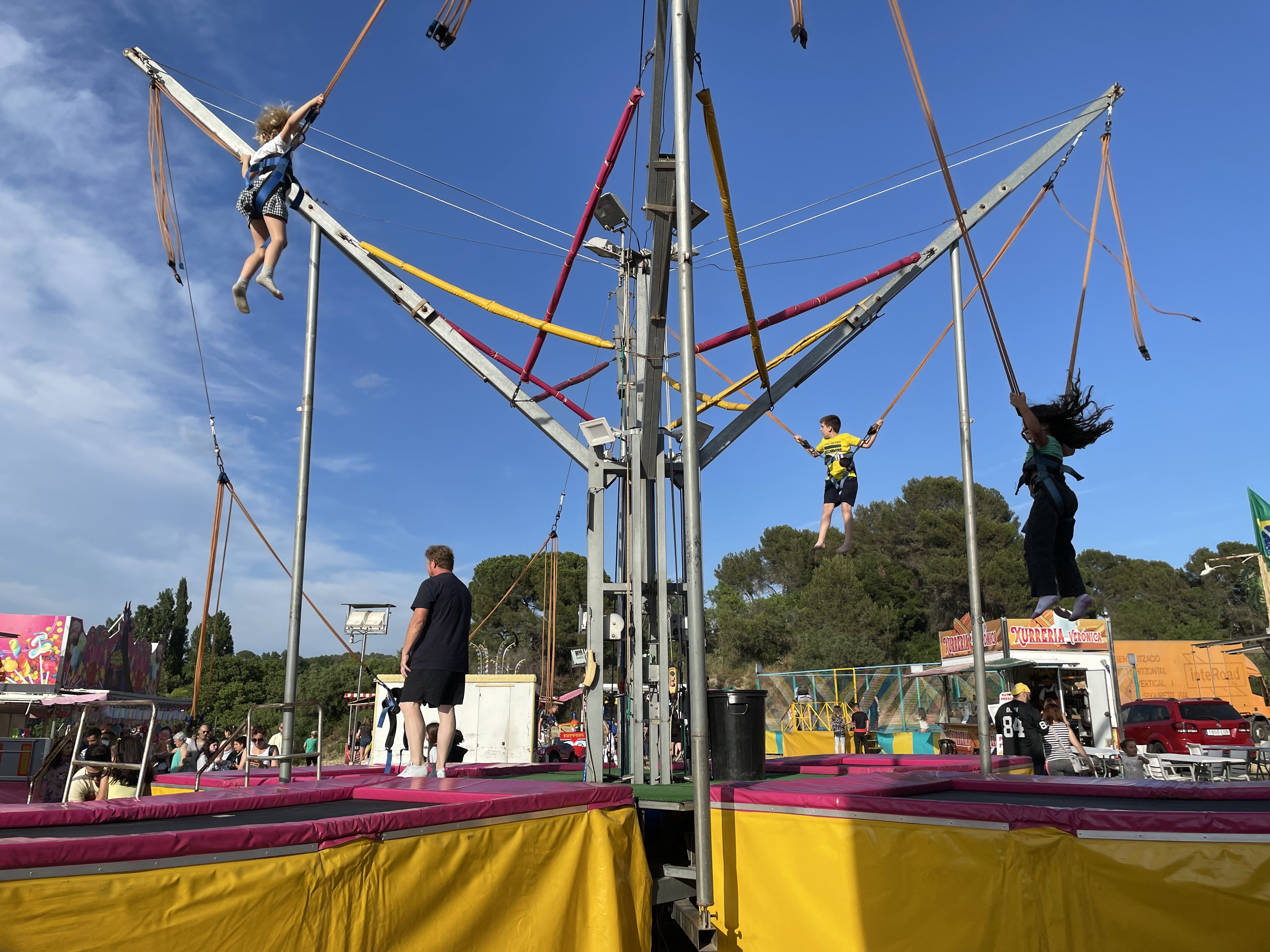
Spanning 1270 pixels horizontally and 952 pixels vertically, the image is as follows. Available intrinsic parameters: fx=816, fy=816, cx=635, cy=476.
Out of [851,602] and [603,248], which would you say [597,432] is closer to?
[603,248]

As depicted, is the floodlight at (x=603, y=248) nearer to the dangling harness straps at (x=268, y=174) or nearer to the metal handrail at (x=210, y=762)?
the dangling harness straps at (x=268, y=174)

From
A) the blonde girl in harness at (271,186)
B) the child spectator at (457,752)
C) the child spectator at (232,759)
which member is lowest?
the child spectator at (232,759)

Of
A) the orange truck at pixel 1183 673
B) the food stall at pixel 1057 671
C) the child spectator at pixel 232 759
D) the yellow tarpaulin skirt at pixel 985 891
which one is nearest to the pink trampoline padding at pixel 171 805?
the yellow tarpaulin skirt at pixel 985 891

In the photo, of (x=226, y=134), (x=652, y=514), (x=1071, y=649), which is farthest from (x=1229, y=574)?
(x=226, y=134)

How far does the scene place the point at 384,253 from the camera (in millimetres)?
7594

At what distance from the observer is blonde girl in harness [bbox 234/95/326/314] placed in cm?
560

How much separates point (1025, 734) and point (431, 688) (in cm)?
628

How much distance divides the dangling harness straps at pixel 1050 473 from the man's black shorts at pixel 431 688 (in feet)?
13.3

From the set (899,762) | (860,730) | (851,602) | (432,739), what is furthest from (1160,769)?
(851,602)

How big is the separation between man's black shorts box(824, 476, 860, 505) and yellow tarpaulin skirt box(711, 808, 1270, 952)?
3.89 meters

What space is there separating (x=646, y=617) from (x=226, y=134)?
5296mm

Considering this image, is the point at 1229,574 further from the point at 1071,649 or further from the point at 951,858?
the point at 951,858

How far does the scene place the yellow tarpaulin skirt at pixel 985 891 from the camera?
331 cm

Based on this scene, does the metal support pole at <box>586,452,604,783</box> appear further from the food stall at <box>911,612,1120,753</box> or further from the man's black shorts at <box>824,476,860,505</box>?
the food stall at <box>911,612,1120,753</box>
